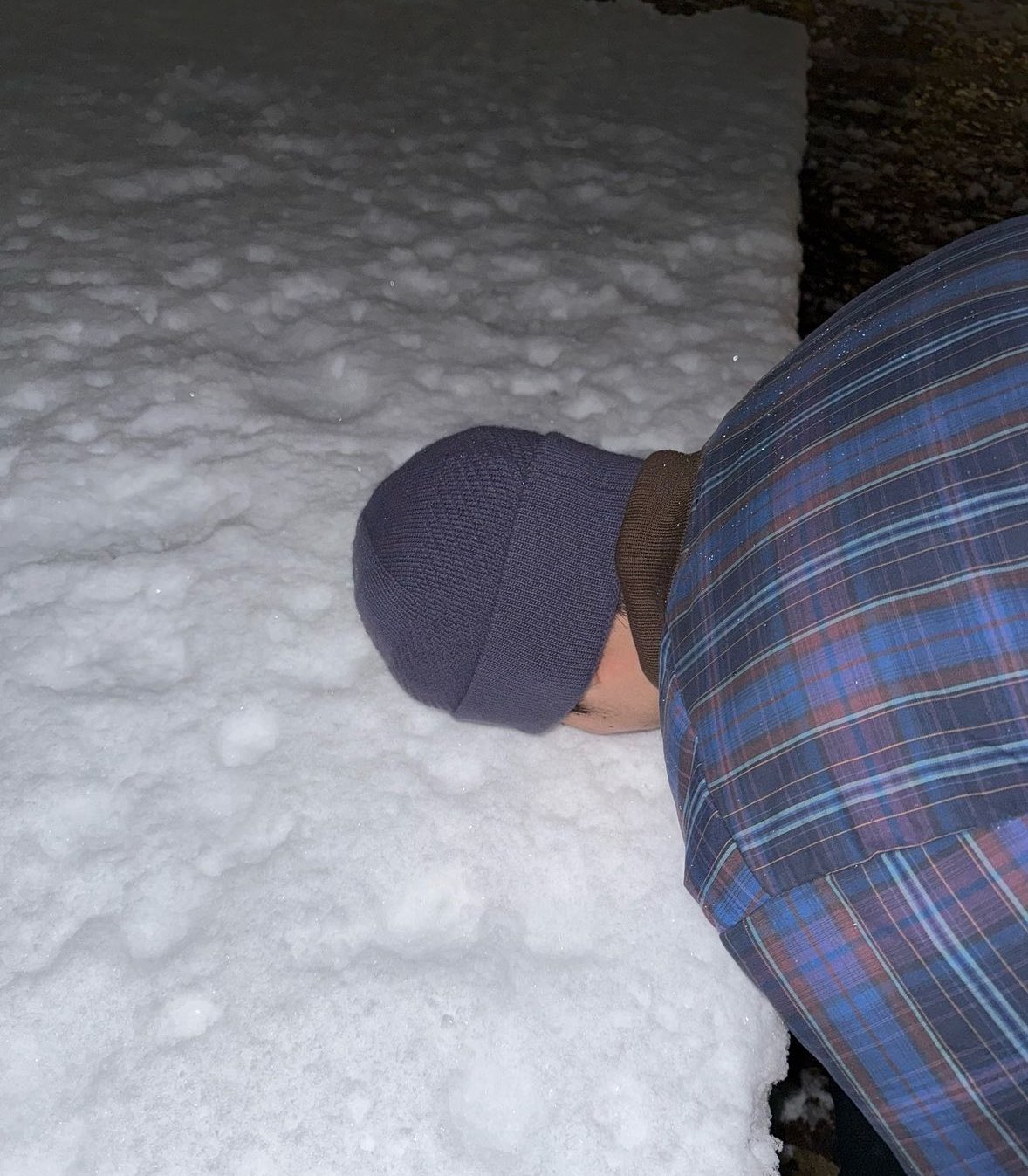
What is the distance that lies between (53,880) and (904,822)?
0.75 m

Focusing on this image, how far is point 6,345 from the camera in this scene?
1.48 m

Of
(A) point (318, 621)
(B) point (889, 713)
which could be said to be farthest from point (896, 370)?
(A) point (318, 621)

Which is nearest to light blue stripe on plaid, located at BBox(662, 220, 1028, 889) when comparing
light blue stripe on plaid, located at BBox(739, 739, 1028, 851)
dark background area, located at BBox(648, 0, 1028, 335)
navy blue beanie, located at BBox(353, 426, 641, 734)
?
light blue stripe on plaid, located at BBox(739, 739, 1028, 851)

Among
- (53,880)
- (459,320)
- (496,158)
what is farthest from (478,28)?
(53,880)

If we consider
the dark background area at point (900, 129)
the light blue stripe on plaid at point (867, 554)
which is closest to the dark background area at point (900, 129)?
the dark background area at point (900, 129)

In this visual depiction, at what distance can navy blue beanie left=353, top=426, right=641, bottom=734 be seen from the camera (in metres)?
0.91

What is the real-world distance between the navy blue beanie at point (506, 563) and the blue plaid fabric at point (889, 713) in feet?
0.39

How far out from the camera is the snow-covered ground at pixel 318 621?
0.92 meters

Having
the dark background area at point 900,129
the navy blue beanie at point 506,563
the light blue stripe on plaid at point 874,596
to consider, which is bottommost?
the dark background area at point 900,129

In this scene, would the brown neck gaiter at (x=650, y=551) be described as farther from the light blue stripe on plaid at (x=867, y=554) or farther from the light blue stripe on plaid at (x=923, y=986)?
the light blue stripe on plaid at (x=923, y=986)

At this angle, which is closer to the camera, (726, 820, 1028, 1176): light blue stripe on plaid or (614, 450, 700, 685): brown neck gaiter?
(726, 820, 1028, 1176): light blue stripe on plaid

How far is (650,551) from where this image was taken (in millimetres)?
906

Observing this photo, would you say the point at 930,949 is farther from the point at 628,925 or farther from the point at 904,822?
the point at 628,925

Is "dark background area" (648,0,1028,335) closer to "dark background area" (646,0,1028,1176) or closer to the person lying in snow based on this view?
"dark background area" (646,0,1028,1176)
